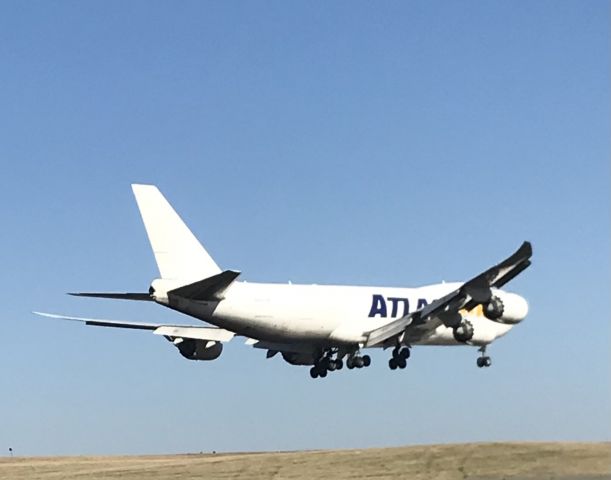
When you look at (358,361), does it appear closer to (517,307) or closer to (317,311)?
(317,311)

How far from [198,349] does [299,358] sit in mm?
6807

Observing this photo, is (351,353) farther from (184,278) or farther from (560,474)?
(560,474)

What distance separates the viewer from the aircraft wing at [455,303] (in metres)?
62.4

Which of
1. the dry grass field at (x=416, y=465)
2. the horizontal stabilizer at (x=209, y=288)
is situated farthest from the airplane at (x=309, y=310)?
the dry grass field at (x=416, y=465)

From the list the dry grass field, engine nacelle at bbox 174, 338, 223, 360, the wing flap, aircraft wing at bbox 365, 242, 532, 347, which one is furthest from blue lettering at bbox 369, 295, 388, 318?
the dry grass field

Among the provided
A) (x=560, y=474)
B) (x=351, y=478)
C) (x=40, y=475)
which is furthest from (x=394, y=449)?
(x=40, y=475)

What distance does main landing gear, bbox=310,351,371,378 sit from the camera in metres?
69.6

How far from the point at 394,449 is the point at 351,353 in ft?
70.9

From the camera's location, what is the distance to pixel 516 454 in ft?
156

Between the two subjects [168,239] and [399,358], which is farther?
[399,358]

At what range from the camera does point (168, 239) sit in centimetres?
6319

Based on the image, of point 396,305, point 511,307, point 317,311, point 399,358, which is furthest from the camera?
point 396,305

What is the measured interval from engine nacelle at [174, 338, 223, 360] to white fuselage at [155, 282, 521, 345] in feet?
19.3

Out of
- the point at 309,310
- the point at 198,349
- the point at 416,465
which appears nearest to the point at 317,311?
the point at 309,310
